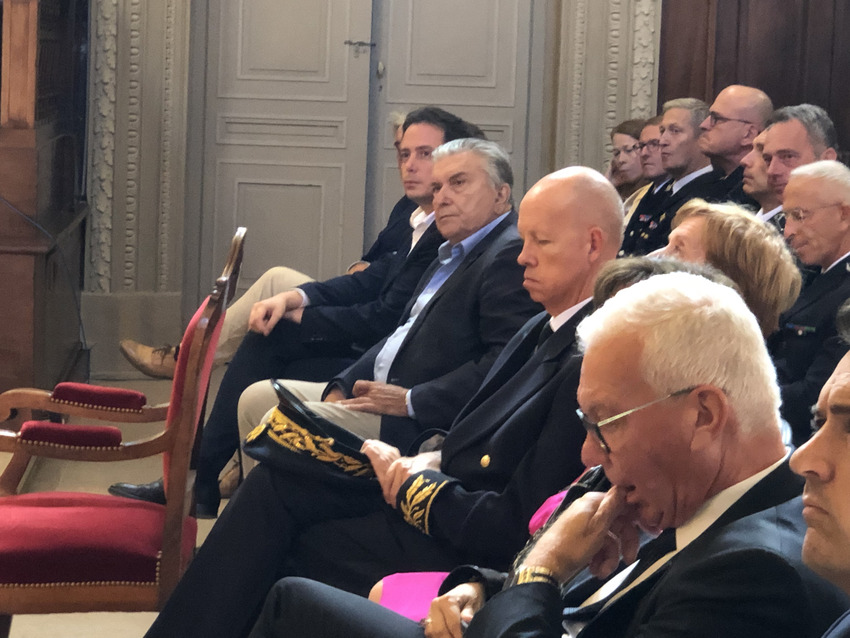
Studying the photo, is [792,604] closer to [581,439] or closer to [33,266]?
[581,439]

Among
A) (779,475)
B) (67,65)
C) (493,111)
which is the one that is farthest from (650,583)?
(493,111)

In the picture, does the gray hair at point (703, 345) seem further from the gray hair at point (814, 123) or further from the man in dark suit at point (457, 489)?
the gray hair at point (814, 123)

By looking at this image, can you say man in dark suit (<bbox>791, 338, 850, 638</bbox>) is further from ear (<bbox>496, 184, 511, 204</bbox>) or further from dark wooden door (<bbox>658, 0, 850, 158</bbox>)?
dark wooden door (<bbox>658, 0, 850, 158</bbox>)

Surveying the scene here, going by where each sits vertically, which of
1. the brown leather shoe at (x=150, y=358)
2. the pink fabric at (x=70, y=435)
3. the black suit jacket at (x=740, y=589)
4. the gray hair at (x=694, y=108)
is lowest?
the brown leather shoe at (x=150, y=358)

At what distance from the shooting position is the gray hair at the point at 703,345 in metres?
1.29

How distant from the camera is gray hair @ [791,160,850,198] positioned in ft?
9.20

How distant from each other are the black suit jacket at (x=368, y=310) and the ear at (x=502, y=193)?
531 millimetres

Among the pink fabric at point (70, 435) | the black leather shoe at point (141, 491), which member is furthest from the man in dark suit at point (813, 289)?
the black leather shoe at point (141, 491)

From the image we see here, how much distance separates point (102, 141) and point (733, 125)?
10.5 ft

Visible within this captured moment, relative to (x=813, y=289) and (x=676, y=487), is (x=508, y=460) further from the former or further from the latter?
(x=813, y=289)

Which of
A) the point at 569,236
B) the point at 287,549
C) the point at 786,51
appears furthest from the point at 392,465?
the point at 786,51

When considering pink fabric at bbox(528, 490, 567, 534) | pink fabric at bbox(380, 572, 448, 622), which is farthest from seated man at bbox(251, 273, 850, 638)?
pink fabric at bbox(380, 572, 448, 622)

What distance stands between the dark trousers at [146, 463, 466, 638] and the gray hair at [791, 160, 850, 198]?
4.68 feet

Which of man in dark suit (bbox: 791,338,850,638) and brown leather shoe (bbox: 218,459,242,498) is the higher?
man in dark suit (bbox: 791,338,850,638)
